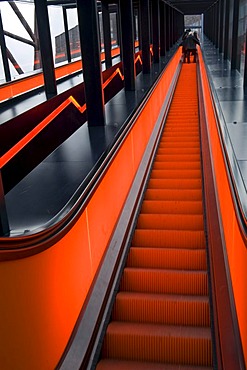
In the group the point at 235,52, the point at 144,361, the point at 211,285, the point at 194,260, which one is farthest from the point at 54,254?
the point at 235,52

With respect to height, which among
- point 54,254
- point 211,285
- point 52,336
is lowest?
point 211,285

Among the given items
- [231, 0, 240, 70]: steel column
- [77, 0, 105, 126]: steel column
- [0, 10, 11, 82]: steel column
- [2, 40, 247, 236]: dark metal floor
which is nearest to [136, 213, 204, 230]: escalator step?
[2, 40, 247, 236]: dark metal floor

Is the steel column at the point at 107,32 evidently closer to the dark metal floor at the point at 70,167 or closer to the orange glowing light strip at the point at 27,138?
the orange glowing light strip at the point at 27,138

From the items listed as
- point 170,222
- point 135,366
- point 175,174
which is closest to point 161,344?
point 135,366

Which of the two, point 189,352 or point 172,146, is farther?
point 172,146

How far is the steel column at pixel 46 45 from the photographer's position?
29.4 ft

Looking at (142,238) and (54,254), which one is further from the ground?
(54,254)

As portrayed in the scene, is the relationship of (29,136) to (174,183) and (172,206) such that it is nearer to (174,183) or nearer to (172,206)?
(174,183)

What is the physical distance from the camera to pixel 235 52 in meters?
13.6

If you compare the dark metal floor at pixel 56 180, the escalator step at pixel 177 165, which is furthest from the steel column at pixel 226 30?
the dark metal floor at pixel 56 180

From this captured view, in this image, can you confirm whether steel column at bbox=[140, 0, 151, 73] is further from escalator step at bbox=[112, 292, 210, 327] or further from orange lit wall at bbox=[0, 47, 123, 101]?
escalator step at bbox=[112, 292, 210, 327]

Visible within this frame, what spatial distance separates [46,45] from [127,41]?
6.93 ft

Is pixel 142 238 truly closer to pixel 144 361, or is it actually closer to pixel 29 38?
pixel 144 361

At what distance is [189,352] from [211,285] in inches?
29.4
